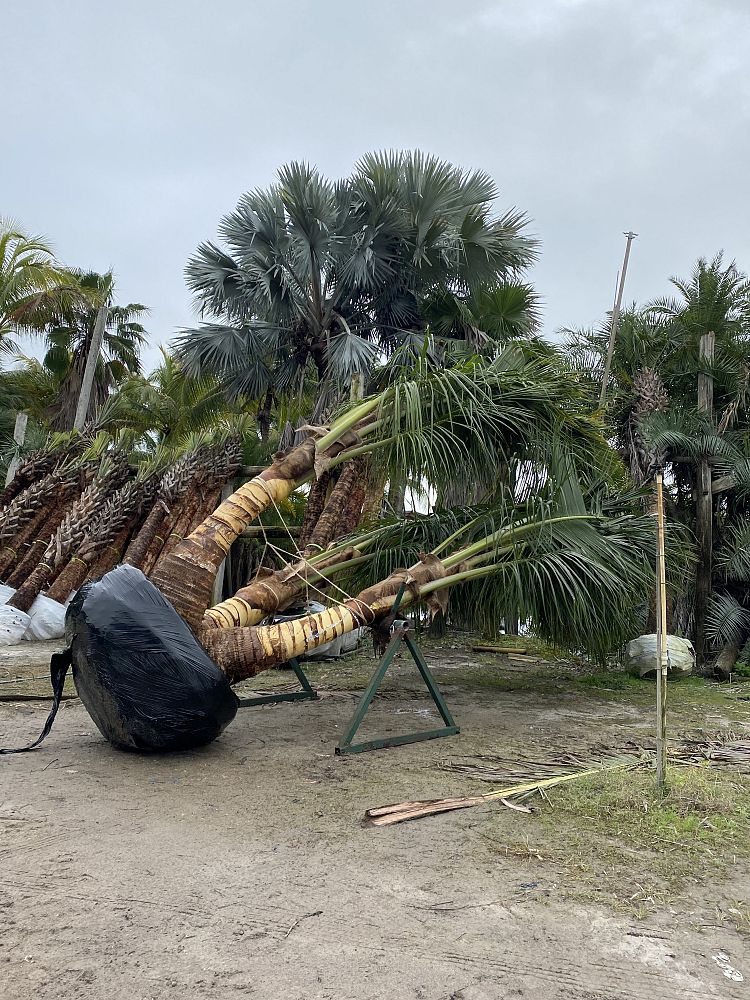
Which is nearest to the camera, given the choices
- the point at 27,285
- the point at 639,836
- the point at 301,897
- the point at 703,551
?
the point at 301,897

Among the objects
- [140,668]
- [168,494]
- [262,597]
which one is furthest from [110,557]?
[140,668]

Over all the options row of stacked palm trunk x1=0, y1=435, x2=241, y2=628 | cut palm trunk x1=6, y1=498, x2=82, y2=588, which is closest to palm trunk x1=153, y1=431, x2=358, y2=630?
row of stacked palm trunk x1=0, y1=435, x2=241, y2=628

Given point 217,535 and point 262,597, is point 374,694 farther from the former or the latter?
point 217,535

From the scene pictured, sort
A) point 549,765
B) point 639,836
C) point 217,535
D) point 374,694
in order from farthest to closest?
1. point 374,694
2. point 217,535
3. point 549,765
4. point 639,836

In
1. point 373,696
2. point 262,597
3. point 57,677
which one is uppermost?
point 262,597

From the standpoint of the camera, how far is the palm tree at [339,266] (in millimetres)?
10875

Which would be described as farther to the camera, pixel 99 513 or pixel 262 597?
pixel 99 513

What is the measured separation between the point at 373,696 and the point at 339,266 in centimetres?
775

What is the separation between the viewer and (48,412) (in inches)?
977

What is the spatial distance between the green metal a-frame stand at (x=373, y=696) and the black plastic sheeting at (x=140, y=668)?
3.11 ft

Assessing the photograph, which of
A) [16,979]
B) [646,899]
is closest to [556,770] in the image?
[646,899]

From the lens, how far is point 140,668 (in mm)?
4453

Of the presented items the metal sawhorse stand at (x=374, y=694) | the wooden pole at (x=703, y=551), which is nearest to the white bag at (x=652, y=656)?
the wooden pole at (x=703, y=551)

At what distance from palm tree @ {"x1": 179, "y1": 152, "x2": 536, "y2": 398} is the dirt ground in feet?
23.7
